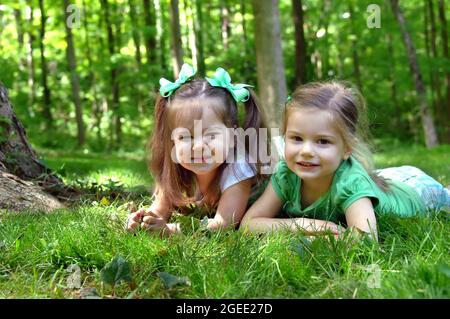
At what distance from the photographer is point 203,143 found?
2934 mm

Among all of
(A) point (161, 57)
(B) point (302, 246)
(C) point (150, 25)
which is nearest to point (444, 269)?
(B) point (302, 246)

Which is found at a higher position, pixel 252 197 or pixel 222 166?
pixel 222 166

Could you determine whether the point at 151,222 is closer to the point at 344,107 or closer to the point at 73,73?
the point at 344,107

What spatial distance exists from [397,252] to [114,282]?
1.14m

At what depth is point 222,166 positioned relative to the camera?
314 centimetres

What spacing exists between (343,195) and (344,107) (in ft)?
1.54

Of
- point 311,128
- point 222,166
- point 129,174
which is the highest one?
point 311,128

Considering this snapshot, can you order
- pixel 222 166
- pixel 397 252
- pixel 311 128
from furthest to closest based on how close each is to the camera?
1. pixel 222 166
2. pixel 311 128
3. pixel 397 252

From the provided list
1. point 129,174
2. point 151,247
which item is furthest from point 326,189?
point 129,174

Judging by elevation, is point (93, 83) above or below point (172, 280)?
above

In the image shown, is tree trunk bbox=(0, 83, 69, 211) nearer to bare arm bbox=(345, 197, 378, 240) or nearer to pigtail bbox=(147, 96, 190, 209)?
pigtail bbox=(147, 96, 190, 209)

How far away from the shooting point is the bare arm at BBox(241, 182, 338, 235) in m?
2.59
